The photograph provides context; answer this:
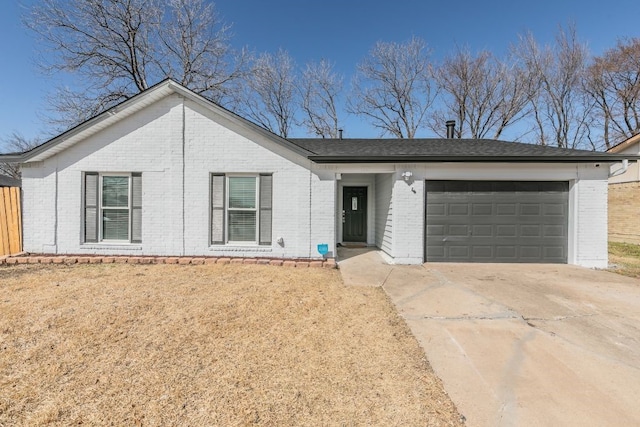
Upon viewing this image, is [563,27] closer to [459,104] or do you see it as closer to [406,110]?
[459,104]

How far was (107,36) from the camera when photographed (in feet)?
51.4

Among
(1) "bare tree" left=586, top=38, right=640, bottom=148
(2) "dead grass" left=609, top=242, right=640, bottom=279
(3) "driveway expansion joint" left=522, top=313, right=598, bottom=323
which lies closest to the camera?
(3) "driveway expansion joint" left=522, top=313, right=598, bottom=323

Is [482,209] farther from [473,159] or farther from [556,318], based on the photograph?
[556,318]

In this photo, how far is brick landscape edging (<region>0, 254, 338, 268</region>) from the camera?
22.7 feet

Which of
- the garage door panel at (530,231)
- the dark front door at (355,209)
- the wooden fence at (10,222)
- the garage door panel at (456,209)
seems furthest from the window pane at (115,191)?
the garage door panel at (530,231)

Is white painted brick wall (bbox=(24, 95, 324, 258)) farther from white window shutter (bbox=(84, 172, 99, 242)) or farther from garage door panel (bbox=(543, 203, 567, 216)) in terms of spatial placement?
garage door panel (bbox=(543, 203, 567, 216))

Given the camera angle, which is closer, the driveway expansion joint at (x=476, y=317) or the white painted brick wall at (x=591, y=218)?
the driveway expansion joint at (x=476, y=317)

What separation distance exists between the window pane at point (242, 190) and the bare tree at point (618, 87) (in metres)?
27.0

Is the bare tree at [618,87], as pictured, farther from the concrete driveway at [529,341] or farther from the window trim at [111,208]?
the window trim at [111,208]

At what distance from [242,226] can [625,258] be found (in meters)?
10.9

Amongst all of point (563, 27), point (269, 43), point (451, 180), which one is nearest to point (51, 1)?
point (269, 43)

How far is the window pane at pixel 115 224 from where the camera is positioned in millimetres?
7461

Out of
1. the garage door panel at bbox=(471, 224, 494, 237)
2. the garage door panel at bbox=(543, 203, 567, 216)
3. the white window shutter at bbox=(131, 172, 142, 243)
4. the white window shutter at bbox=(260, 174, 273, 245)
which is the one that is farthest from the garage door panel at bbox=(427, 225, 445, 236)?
the white window shutter at bbox=(131, 172, 142, 243)

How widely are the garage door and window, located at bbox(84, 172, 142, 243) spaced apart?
7.46 meters
